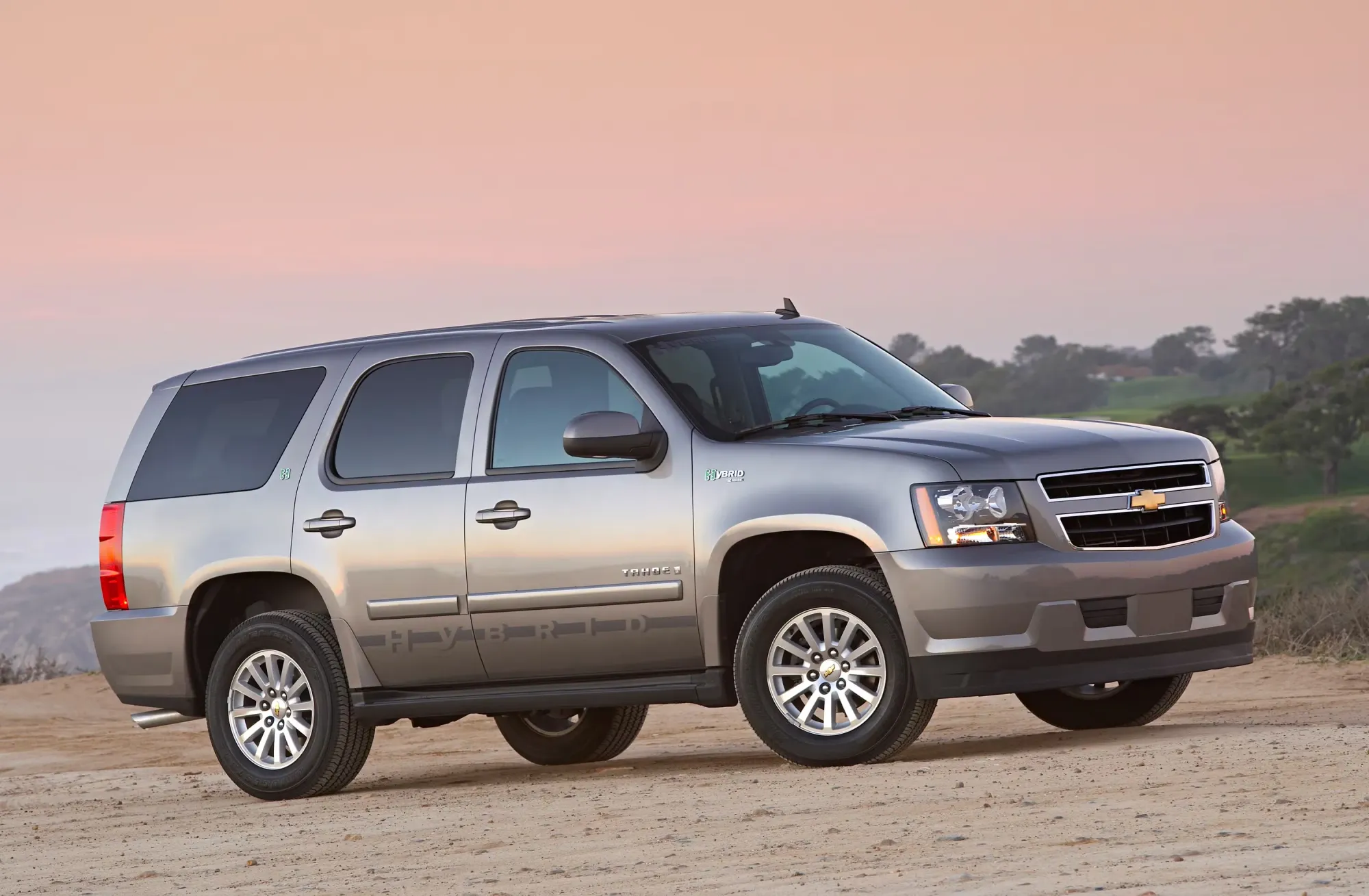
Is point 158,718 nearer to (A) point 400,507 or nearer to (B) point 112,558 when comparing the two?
(B) point 112,558

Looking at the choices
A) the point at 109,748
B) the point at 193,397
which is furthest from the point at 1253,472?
the point at 193,397

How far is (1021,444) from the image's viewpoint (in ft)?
30.3

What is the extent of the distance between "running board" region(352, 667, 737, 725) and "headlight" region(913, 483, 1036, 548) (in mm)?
1228

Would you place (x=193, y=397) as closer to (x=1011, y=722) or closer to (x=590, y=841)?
(x=590, y=841)

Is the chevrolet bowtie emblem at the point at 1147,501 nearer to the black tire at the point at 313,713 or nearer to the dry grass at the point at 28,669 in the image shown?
the black tire at the point at 313,713

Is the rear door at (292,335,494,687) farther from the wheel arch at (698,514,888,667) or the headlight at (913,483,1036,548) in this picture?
the headlight at (913,483,1036,548)

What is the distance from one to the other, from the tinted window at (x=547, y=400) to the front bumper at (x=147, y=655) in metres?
2.16

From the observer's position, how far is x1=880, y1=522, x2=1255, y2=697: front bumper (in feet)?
29.4

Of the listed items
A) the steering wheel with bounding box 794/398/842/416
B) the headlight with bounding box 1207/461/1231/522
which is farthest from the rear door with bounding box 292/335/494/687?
the headlight with bounding box 1207/461/1231/522

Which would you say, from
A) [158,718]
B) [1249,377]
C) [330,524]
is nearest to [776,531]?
[330,524]

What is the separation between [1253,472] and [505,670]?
66.0 metres

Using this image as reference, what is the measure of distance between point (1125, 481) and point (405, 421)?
345cm

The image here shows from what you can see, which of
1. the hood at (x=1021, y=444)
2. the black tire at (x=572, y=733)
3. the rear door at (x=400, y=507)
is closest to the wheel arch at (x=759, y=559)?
the hood at (x=1021, y=444)

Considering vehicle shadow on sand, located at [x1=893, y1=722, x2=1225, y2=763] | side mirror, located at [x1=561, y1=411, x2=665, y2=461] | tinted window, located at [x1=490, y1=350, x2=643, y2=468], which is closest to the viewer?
side mirror, located at [x1=561, y1=411, x2=665, y2=461]
